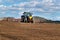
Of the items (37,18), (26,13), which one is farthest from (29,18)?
(37,18)

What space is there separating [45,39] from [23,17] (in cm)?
3359

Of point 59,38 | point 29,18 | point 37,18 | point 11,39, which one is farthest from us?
point 37,18

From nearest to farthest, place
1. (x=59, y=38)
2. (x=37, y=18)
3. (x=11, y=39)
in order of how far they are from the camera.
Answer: (x=11, y=39) → (x=59, y=38) → (x=37, y=18)

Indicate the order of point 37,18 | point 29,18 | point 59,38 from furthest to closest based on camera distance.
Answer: point 37,18 → point 29,18 → point 59,38

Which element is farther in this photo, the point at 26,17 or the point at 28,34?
the point at 26,17

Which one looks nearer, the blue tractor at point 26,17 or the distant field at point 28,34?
the distant field at point 28,34

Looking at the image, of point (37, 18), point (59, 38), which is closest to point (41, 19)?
point (37, 18)

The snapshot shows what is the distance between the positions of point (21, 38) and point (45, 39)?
1931 millimetres

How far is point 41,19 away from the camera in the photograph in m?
62.5

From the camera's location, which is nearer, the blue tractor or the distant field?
Result: the distant field

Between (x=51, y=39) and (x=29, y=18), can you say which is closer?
(x=51, y=39)

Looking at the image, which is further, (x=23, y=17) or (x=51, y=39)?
(x=23, y=17)

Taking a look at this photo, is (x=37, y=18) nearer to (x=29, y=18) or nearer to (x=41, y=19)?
(x=41, y=19)

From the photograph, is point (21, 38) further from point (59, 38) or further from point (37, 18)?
point (37, 18)
